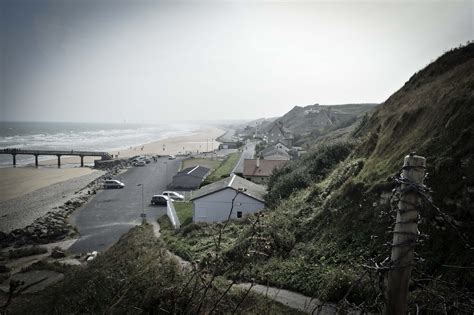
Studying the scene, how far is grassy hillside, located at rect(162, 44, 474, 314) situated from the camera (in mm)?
8625

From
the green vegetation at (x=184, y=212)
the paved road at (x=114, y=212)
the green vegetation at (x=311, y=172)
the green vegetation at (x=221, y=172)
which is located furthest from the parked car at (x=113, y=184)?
the green vegetation at (x=311, y=172)

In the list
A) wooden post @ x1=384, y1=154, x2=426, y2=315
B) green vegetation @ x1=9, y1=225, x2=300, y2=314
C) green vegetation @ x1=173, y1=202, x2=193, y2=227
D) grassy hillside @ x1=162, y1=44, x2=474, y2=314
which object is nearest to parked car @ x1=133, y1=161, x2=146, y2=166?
green vegetation @ x1=173, y1=202, x2=193, y2=227

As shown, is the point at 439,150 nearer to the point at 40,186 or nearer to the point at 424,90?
the point at 424,90

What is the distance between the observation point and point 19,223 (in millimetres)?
27250

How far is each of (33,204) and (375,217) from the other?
3378 cm

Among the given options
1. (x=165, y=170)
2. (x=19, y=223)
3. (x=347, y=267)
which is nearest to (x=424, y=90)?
(x=347, y=267)

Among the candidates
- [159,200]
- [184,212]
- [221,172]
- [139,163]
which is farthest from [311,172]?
[139,163]

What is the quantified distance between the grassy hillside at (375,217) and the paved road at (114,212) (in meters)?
7.46

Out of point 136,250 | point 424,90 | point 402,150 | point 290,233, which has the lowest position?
point 136,250

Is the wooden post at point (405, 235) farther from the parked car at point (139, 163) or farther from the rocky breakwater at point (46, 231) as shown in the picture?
the parked car at point (139, 163)

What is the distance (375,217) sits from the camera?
449 inches

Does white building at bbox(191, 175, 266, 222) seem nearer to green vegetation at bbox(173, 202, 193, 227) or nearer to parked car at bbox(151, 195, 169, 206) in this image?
green vegetation at bbox(173, 202, 193, 227)

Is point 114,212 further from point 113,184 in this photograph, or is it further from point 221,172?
point 221,172

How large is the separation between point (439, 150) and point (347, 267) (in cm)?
530
